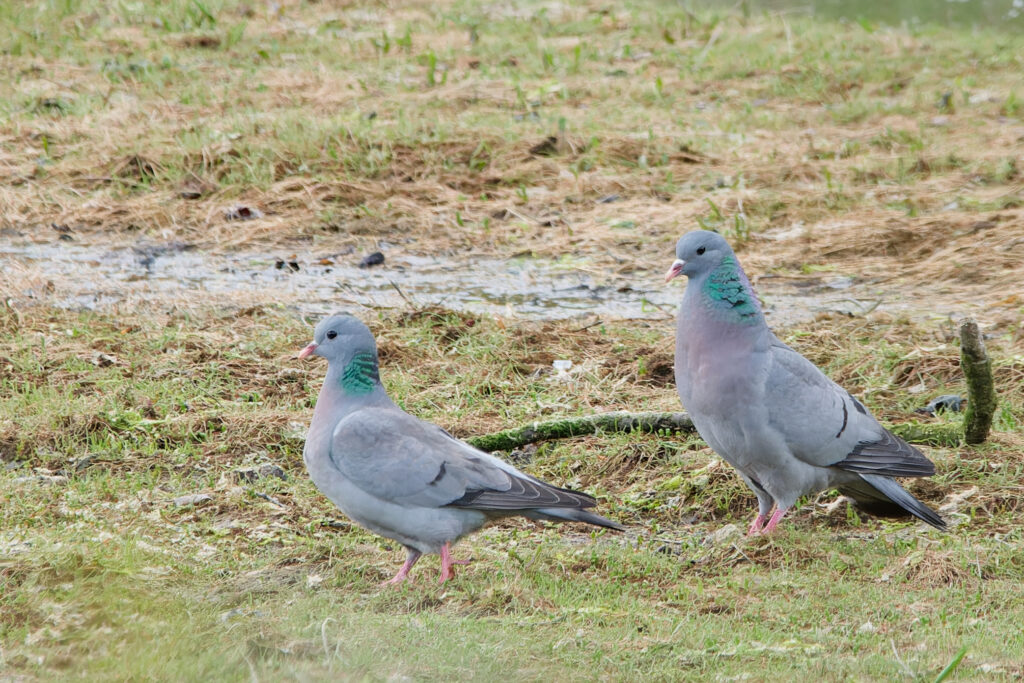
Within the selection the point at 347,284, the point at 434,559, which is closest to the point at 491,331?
the point at 347,284

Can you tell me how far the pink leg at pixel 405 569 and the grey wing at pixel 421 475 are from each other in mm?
241

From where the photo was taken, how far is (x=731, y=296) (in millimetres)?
4617

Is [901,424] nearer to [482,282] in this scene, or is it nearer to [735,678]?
[735,678]

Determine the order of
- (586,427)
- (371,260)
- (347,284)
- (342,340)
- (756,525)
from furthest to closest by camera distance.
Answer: (371,260) → (347,284) → (586,427) → (756,525) → (342,340)

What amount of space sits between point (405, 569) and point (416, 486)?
33cm

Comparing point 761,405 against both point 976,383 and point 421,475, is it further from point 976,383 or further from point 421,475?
point 421,475

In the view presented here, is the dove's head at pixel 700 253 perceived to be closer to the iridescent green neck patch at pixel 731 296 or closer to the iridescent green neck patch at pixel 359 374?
the iridescent green neck patch at pixel 731 296

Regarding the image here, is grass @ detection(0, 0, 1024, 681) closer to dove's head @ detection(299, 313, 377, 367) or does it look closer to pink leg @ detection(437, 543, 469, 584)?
pink leg @ detection(437, 543, 469, 584)

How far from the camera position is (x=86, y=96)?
34.8ft

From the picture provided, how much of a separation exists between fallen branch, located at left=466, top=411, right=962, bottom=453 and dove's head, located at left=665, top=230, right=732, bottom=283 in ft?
2.98

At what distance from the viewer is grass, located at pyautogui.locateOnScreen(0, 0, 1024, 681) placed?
3725 millimetres

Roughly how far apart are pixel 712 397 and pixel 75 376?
3206 millimetres

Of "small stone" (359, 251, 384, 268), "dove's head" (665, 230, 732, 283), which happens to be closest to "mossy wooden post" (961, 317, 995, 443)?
"dove's head" (665, 230, 732, 283)

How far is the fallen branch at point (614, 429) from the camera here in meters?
5.38
